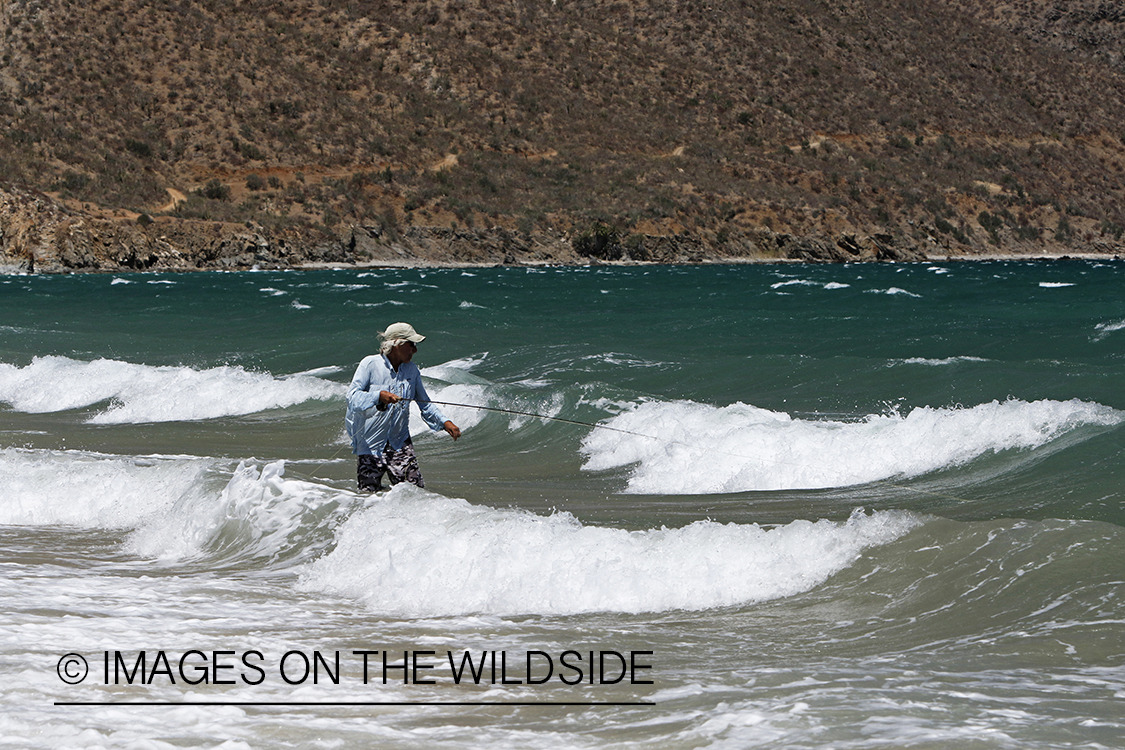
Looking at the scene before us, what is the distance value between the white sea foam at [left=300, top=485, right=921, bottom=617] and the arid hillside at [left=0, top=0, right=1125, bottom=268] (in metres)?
58.4

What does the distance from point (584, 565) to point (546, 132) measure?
77.3 metres

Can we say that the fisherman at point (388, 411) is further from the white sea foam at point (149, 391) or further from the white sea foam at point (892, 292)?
the white sea foam at point (892, 292)

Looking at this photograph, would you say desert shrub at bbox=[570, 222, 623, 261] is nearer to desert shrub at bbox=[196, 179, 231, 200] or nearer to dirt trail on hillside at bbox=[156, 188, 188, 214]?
desert shrub at bbox=[196, 179, 231, 200]

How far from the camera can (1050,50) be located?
11600 cm

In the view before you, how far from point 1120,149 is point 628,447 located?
10203cm

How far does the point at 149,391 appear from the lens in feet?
61.2

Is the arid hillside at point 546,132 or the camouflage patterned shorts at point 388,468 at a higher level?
the arid hillside at point 546,132

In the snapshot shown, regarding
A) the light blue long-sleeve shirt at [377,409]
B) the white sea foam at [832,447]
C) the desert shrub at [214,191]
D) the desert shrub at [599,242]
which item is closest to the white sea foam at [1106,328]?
the white sea foam at [832,447]

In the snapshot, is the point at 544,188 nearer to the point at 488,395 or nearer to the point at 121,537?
the point at 488,395

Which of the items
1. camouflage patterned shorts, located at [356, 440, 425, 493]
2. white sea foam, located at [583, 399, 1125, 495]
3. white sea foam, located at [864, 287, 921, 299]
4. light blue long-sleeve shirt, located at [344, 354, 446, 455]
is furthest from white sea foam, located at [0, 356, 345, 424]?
white sea foam, located at [864, 287, 921, 299]

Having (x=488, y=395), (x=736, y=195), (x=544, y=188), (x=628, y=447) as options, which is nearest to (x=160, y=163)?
(x=544, y=188)

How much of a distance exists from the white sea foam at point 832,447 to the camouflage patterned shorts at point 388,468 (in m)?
3.37

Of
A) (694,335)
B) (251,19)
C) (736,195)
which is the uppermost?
(251,19)

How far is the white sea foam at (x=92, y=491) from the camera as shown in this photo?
9.62 meters
